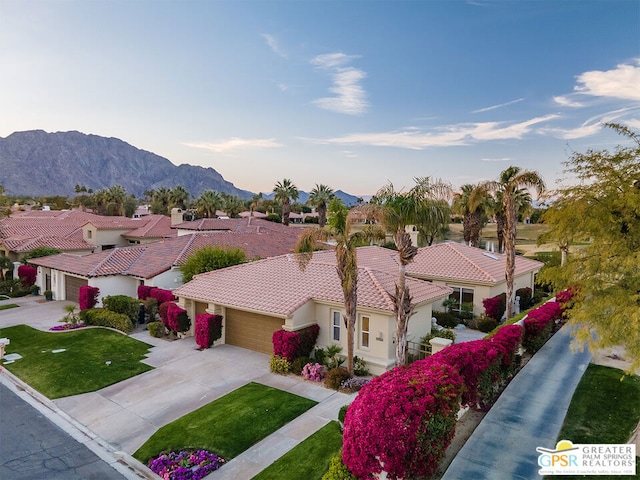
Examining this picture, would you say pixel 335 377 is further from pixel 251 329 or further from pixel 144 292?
pixel 144 292

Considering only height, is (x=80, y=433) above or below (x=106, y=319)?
below

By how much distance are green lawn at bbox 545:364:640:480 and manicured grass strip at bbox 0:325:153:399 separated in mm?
16355

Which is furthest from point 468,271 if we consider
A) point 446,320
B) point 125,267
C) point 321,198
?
point 321,198

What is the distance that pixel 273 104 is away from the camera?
32938 mm

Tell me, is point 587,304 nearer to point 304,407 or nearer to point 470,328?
point 304,407

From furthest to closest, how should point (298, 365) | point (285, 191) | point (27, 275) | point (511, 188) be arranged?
point (285, 191)
point (27, 275)
point (511, 188)
point (298, 365)

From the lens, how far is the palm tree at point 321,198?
5862 centimetres

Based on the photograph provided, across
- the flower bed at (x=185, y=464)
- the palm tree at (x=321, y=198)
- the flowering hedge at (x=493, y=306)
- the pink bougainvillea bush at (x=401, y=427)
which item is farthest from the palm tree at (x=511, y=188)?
the palm tree at (x=321, y=198)

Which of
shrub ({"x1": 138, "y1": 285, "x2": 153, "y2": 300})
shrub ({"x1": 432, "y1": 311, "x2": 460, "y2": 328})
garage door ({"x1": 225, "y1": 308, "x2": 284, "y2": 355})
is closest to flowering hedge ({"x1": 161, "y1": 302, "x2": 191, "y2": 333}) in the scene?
garage door ({"x1": 225, "y1": 308, "x2": 284, "y2": 355})

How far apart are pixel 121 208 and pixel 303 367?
254 feet

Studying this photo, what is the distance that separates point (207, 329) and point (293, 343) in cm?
563

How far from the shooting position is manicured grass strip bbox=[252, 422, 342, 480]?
10.1 meters

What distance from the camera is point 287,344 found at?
56.4 ft

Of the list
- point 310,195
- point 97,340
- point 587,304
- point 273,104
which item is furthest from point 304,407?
point 310,195
